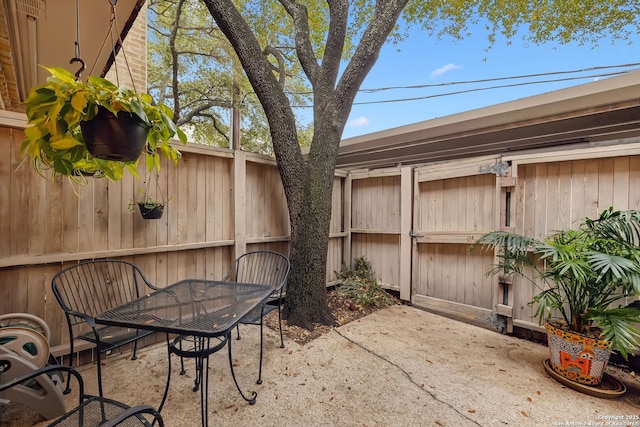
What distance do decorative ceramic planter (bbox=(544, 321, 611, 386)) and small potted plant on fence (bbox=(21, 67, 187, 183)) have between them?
9.68ft

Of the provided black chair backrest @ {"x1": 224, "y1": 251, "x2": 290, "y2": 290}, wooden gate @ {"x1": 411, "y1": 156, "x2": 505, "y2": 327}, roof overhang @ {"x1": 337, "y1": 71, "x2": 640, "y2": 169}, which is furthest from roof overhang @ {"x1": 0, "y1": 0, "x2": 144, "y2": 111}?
wooden gate @ {"x1": 411, "y1": 156, "x2": 505, "y2": 327}

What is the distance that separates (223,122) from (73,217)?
783 cm

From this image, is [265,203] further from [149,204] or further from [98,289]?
[98,289]

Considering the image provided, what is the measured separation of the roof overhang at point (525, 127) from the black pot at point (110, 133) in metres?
2.88

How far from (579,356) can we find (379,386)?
1.49 metres

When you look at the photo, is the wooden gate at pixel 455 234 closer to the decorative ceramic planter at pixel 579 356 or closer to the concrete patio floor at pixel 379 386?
the concrete patio floor at pixel 379 386

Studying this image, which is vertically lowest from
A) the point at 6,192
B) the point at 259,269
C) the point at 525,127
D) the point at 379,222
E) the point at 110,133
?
the point at 259,269

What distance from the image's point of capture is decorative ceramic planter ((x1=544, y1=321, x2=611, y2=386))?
6.19 feet

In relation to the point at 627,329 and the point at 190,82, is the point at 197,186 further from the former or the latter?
the point at 190,82

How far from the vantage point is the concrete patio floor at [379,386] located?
1677 millimetres

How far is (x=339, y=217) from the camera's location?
4340 mm

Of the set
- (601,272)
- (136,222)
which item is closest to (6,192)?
(136,222)

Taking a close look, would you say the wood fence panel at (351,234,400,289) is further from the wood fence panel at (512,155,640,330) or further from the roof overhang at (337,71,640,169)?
the wood fence panel at (512,155,640,330)

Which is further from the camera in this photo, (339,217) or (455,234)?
(339,217)
